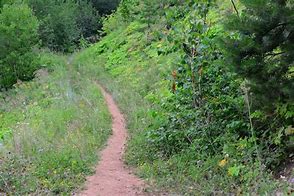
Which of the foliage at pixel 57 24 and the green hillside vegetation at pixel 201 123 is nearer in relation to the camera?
the green hillside vegetation at pixel 201 123

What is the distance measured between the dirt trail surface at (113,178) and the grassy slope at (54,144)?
233 millimetres

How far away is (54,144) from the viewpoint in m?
9.31

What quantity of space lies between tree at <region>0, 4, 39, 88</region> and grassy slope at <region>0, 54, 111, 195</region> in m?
6.05

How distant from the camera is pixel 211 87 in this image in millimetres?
8125

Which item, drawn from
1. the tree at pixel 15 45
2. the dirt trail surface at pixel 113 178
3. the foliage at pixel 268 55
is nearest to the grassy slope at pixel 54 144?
the dirt trail surface at pixel 113 178

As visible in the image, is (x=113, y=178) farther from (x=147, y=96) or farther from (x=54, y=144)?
(x=147, y=96)

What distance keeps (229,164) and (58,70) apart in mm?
23003

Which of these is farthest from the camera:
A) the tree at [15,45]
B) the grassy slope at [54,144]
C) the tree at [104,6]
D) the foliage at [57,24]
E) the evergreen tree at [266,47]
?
the tree at [104,6]

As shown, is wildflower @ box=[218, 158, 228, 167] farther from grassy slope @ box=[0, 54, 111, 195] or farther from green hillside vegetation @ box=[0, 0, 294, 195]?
grassy slope @ box=[0, 54, 111, 195]

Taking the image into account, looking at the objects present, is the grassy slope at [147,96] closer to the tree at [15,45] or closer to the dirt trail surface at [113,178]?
the dirt trail surface at [113,178]

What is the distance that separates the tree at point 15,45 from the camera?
884 inches

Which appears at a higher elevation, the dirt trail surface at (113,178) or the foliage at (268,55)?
the foliage at (268,55)

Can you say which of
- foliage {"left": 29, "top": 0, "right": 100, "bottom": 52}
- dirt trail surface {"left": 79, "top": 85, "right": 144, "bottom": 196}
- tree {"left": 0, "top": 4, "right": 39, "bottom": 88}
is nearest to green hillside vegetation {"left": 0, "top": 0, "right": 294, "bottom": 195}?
dirt trail surface {"left": 79, "top": 85, "right": 144, "bottom": 196}

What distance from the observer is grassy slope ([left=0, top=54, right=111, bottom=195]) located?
7.32m
